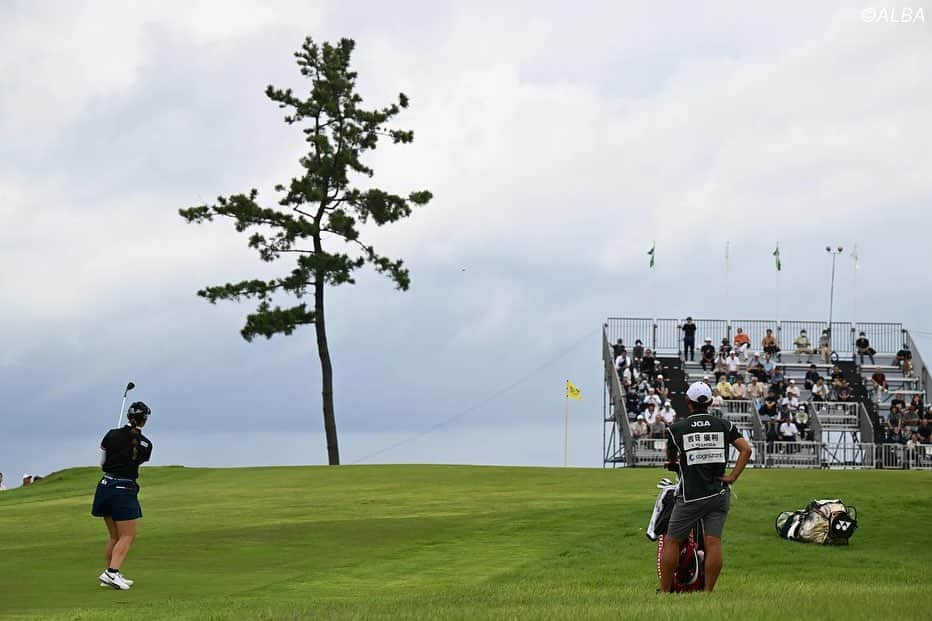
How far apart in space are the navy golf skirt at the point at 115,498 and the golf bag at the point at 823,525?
11.7m

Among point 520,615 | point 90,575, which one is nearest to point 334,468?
point 90,575

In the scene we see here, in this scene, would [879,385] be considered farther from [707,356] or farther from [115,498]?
[115,498]

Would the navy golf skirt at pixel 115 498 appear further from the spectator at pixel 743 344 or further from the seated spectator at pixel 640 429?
the spectator at pixel 743 344

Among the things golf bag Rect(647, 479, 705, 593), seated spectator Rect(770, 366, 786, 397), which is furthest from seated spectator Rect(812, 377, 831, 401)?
golf bag Rect(647, 479, 705, 593)

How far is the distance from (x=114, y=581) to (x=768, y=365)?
150 ft

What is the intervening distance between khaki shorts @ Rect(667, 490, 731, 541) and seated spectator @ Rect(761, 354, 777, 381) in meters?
44.2

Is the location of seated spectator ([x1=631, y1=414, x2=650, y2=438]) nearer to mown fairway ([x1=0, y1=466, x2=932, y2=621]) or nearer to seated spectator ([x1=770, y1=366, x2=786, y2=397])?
seated spectator ([x1=770, y1=366, x2=786, y2=397])

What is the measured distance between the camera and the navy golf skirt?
1869 cm

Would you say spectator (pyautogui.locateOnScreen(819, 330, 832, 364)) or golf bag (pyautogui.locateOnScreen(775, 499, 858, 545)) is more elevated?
spectator (pyautogui.locateOnScreen(819, 330, 832, 364))

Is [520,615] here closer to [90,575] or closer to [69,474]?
[90,575]

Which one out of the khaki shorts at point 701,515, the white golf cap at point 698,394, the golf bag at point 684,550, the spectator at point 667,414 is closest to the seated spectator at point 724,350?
the spectator at point 667,414

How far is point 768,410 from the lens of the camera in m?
53.3

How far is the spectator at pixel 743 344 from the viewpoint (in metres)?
62.3

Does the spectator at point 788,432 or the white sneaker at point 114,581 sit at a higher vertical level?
the spectator at point 788,432
